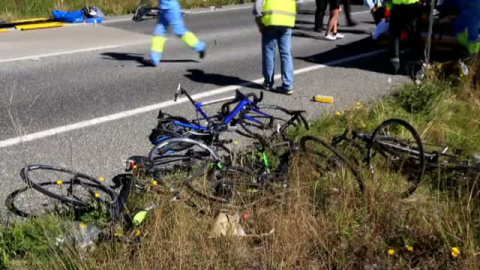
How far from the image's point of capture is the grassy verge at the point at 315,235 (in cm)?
328

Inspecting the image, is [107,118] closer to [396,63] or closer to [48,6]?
[396,63]

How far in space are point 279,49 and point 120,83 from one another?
226cm

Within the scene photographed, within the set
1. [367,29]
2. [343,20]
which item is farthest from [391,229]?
[343,20]

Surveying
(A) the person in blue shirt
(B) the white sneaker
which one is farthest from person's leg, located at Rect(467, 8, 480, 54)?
(B) the white sneaker

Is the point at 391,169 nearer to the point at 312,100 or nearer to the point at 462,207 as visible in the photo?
the point at 462,207

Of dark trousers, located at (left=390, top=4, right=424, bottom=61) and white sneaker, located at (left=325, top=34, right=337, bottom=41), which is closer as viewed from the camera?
dark trousers, located at (left=390, top=4, right=424, bottom=61)

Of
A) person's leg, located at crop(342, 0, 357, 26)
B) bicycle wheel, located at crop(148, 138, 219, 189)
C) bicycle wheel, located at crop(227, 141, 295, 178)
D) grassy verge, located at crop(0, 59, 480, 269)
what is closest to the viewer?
grassy verge, located at crop(0, 59, 480, 269)

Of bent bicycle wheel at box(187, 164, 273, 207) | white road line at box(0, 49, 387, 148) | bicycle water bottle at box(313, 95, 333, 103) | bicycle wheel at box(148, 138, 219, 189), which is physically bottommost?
bicycle water bottle at box(313, 95, 333, 103)

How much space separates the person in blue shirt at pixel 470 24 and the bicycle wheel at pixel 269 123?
377cm

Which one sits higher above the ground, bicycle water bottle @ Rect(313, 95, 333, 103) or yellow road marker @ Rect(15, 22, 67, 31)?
yellow road marker @ Rect(15, 22, 67, 31)

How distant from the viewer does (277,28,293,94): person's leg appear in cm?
733

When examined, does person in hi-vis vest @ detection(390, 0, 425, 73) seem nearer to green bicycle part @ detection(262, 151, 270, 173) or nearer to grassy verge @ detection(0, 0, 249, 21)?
green bicycle part @ detection(262, 151, 270, 173)

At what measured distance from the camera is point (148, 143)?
5652 mm

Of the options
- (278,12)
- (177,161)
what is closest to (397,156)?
(177,161)
